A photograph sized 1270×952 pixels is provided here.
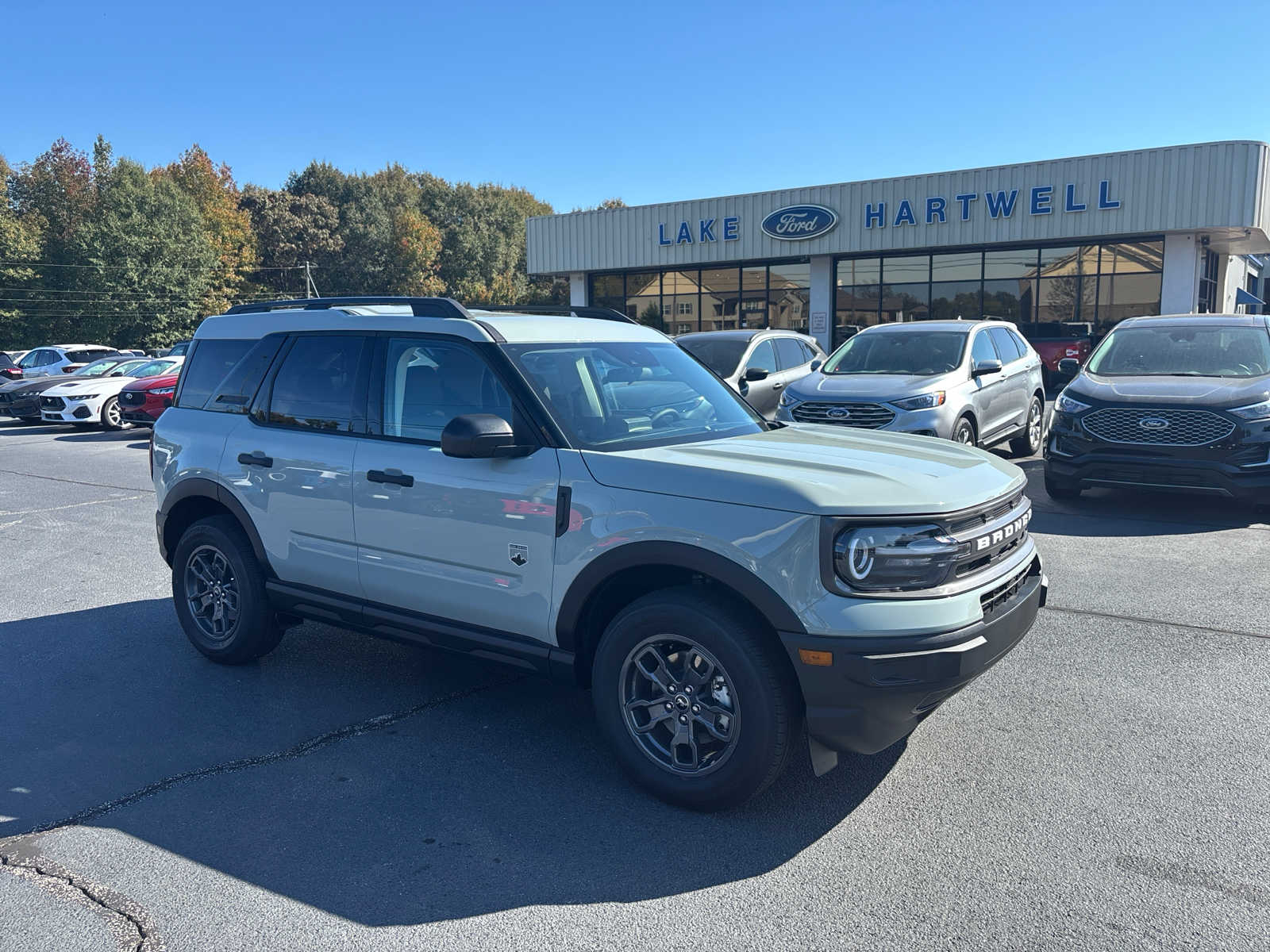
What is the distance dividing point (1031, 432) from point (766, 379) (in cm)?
357

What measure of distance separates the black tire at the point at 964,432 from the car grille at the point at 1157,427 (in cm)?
152

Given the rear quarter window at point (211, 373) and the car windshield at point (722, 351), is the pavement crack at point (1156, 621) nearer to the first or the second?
the rear quarter window at point (211, 373)

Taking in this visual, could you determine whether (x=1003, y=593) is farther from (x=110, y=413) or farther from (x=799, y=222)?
(x=799, y=222)

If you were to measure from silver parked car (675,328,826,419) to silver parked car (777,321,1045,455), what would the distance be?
123cm

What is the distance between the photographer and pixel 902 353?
37.4 feet

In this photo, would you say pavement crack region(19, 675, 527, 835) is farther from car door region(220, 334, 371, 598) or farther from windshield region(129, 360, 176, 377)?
windshield region(129, 360, 176, 377)

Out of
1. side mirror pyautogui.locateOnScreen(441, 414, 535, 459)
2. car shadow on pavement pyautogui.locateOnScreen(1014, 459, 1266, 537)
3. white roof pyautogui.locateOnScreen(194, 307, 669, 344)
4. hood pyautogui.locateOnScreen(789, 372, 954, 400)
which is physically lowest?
car shadow on pavement pyautogui.locateOnScreen(1014, 459, 1266, 537)

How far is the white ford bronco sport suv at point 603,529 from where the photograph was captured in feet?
11.0

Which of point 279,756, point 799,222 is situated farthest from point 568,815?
point 799,222

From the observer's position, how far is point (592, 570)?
147 inches

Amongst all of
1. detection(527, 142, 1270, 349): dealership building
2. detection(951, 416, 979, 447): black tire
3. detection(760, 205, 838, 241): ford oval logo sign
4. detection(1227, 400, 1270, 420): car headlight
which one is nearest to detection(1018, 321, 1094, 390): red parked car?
detection(527, 142, 1270, 349): dealership building

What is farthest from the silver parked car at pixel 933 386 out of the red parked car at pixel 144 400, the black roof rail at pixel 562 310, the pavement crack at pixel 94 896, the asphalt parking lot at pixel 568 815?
the red parked car at pixel 144 400

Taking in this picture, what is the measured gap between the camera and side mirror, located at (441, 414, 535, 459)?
3836 millimetres

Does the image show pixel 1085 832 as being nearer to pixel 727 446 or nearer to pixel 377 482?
pixel 727 446
